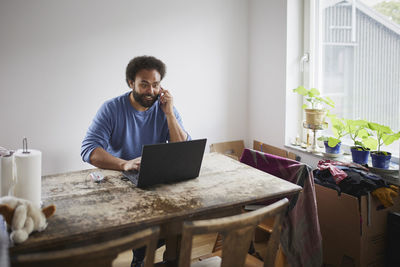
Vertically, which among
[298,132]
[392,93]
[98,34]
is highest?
[98,34]

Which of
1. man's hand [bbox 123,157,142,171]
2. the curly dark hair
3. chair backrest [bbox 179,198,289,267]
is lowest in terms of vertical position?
chair backrest [bbox 179,198,289,267]

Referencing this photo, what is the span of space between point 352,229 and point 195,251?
1.16m

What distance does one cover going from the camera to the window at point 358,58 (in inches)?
102

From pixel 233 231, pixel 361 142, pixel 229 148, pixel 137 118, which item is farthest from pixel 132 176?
pixel 229 148

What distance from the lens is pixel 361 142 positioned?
2678 mm

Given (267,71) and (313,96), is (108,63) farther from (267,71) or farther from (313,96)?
(313,96)

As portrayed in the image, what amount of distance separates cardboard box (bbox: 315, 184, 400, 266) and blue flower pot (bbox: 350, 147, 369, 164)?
13.1 inches

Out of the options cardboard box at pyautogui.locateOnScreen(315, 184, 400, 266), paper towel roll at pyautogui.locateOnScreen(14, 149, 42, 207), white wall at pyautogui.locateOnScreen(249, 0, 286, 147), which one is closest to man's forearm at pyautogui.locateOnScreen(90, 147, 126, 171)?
paper towel roll at pyautogui.locateOnScreen(14, 149, 42, 207)

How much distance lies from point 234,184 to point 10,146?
189cm

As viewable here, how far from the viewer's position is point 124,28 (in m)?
3.08

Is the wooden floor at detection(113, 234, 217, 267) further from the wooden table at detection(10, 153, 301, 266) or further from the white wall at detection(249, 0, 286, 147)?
the white wall at detection(249, 0, 286, 147)

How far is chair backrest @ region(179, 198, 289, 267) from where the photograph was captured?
1151 millimetres

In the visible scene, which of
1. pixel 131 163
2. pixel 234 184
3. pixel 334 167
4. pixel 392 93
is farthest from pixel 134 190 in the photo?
pixel 392 93

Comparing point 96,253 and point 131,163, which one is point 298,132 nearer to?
point 131,163
